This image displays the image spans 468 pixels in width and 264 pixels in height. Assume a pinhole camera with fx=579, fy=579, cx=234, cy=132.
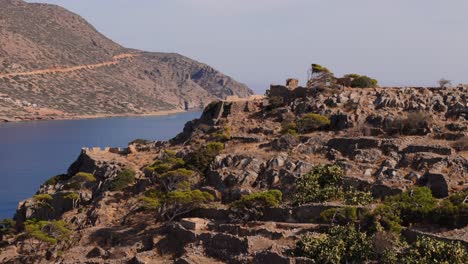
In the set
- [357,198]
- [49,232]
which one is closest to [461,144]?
[357,198]

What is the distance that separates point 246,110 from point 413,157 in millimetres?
19410

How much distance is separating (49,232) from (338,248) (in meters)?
17.4

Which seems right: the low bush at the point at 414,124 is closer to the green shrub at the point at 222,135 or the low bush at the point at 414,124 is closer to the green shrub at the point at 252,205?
the green shrub at the point at 222,135

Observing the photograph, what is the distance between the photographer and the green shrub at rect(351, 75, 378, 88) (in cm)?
4798

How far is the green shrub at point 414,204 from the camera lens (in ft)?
80.1

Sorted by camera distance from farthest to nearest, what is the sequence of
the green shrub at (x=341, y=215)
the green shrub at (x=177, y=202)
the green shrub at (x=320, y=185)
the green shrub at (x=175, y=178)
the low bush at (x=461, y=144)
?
1. the green shrub at (x=175, y=178)
2. the low bush at (x=461, y=144)
3. the green shrub at (x=177, y=202)
4. the green shrub at (x=320, y=185)
5. the green shrub at (x=341, y=215)

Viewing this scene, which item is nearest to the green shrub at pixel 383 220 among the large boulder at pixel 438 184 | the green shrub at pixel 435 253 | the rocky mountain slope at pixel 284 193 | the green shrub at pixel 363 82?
the rocky mountain slope at pixel 284 193

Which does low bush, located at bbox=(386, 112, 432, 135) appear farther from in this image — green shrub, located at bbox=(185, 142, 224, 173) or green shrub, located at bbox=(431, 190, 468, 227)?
green shrub, located at bbox=(185, 142, 224, 173)

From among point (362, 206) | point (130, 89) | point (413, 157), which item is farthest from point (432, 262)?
point (130, 89)

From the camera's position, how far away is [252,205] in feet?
92.3

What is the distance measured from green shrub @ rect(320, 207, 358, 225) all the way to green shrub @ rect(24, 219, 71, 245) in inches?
572

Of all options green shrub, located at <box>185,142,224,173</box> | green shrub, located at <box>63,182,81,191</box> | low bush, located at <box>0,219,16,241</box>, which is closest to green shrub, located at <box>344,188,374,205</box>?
green shrub, located at <box>185,142,224,173</box>

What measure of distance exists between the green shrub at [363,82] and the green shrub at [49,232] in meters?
26.8

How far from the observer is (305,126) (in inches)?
1558
